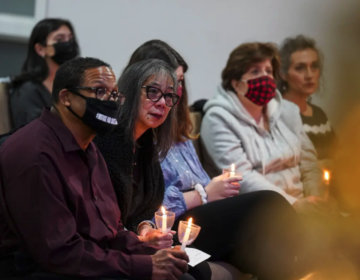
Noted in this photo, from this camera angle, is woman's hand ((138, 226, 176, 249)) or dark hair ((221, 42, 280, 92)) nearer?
woman's hand ((138, 226, 176, 249))

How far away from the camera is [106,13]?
11.3 ft

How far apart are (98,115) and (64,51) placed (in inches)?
64.4

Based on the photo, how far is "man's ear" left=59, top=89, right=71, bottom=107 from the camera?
59.9 inches

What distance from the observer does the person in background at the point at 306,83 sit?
3.45 metres

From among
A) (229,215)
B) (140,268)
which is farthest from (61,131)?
(229,215)

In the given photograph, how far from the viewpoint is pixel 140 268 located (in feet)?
4.84

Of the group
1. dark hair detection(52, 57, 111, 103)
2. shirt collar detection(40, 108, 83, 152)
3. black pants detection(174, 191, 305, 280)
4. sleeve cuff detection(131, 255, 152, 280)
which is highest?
dark hair detection(52, 57, 111, 103)

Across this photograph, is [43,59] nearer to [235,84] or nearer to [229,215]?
[235,84]

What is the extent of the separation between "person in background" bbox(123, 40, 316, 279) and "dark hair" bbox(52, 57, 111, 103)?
0.79 meters

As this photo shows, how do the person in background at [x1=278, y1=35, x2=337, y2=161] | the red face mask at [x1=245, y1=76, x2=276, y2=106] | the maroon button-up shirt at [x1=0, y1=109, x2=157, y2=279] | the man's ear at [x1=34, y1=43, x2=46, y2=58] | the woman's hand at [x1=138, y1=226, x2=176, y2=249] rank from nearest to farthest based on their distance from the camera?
the maroon button-up shirt at [x1=0, y1=109, x2=157, y2=279]
the woman's hand at [x1=138, y1=226, x2=176, y2=249]
the red face mask at [x1=245, y1=76, x2=276, y2=106]
the man's ear at [x1=34, y1=43, x2=46, y2=58]
the person in background at [x1=278, y1=35, x2=337, y2=161]

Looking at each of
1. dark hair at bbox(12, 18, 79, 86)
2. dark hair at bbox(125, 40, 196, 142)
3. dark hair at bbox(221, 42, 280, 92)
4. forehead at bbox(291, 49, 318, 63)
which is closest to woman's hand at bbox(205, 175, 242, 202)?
dark hair at bbox(125, 40, 196, 142)

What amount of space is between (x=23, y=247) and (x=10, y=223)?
0.08 m

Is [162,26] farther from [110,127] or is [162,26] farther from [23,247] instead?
[23,247]

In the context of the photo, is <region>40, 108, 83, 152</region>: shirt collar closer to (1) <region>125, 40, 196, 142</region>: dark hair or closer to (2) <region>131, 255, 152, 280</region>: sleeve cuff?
(2) <region>131, 255, 152, 280</region>: sleeve cuff
